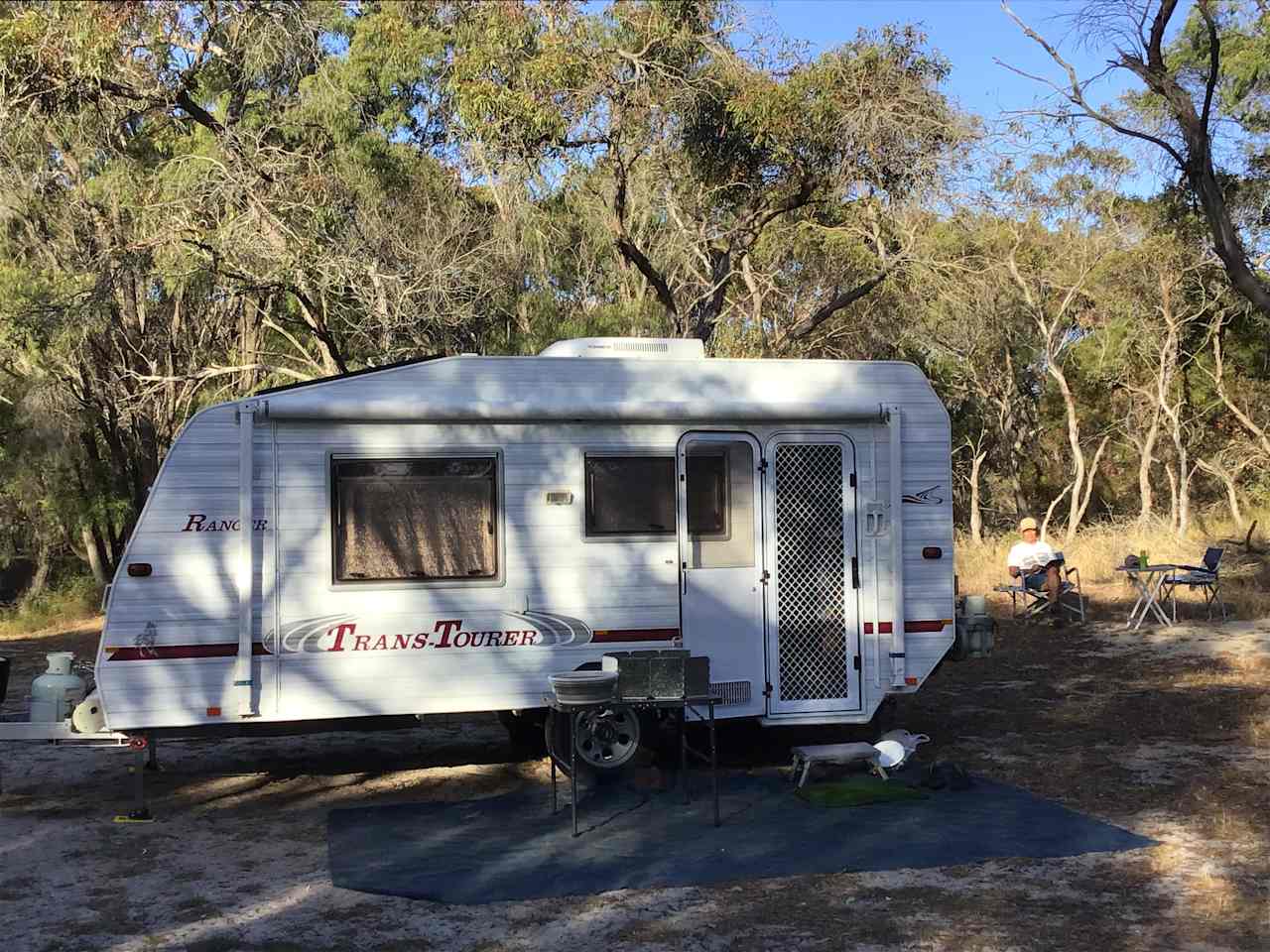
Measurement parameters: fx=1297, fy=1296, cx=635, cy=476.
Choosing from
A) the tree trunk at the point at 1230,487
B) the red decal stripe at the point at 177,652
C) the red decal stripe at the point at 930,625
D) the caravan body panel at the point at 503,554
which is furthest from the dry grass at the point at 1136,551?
the red decal stripe at the point at 177,652

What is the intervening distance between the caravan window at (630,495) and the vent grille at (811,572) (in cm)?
74

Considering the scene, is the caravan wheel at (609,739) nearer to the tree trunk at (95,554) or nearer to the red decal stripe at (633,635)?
the red decal stripe at (633,635)

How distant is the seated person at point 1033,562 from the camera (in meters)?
14.1

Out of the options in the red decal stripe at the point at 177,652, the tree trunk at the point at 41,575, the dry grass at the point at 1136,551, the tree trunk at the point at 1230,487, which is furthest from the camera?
the tree trunk at the point at 41,575

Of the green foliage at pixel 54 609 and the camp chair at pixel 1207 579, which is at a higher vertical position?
the camp chair at pixel 1207 579

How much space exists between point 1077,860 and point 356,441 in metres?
4.48

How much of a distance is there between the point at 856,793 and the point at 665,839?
129cm

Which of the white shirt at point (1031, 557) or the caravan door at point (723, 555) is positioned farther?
the white shirt at point (1031, 557)

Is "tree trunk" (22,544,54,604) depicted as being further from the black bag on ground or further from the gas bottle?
the black bag on ground

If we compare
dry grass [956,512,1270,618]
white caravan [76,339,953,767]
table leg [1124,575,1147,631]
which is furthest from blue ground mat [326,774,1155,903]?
dry grass [956,512,1270,618]

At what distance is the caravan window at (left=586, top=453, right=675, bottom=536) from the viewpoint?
26.0ft

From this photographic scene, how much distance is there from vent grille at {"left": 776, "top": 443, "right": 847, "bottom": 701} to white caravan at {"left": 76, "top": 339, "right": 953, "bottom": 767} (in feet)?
0.05

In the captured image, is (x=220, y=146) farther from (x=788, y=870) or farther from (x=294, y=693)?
(x=788, y=870)

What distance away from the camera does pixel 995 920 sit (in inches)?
210
